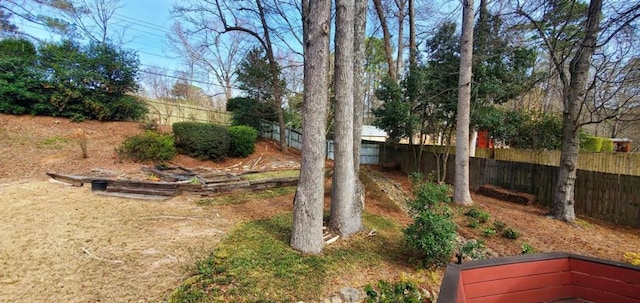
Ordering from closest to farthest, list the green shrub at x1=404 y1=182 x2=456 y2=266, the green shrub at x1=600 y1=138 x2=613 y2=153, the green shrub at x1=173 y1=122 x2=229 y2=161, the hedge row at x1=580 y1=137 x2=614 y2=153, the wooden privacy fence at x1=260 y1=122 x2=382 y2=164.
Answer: the green shrub at x1=404 y1=182 x2=456 y2=266
the green shrub at x1=173 y1=122 x2=229 y2=161
the hedge row at x1=580 y1=137 x2=614 y2=153
the green shrub at x1=600 y1=138 x2=613 y2=153
the wooden privacy fence at x1=260 y1=122 x2=382 y2=164

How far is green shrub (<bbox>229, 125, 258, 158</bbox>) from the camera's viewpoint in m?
10.3

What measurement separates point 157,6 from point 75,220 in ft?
37.7

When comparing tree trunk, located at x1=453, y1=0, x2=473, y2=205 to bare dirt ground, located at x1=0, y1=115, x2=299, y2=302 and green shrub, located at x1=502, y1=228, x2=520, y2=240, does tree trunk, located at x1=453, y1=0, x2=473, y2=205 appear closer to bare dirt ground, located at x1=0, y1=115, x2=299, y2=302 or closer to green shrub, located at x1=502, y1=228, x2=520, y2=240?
green shrub, located at x1=502, y1=228, x2=520, y2=240

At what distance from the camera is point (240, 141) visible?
1034 centimetres

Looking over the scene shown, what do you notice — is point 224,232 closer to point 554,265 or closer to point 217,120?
point 554,265

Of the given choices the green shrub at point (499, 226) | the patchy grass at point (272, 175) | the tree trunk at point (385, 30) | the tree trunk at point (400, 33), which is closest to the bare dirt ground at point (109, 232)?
the green shrub at point (499, 226)

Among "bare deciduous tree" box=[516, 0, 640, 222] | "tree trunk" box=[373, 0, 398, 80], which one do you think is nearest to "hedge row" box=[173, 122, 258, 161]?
"tree trunk" box=[373, 0, 398, 80]

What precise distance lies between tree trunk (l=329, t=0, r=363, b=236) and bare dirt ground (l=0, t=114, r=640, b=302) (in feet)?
3.21

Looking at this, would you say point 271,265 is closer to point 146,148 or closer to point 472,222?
point 472,222

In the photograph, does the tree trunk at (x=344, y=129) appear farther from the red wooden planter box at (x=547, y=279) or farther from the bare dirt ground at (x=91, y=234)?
the red wooden planter box at (x=547, y=279)

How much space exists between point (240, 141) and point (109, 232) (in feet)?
22.4

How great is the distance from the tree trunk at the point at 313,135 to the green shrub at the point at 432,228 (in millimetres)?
1229

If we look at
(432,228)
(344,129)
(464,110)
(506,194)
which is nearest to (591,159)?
(506,194)

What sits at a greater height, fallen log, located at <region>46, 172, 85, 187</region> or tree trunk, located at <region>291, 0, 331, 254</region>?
tree trunk, located at <region>291, 0, 331, 254</region>
